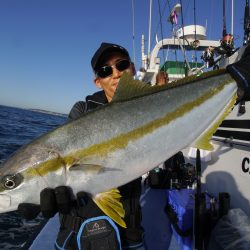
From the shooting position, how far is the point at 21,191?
2.23 meters

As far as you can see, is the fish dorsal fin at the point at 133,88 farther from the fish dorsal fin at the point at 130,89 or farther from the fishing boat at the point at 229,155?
the fishing boat at the point at 229,155

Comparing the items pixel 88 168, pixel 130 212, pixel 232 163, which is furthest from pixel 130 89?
pixel 232 163

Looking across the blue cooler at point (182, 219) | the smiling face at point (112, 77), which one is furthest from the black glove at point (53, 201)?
the blue cooler at point (182, 219)

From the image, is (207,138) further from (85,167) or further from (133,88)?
(85,167)

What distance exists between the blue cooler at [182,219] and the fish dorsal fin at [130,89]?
2857mm

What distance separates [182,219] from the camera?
4465 millimetres

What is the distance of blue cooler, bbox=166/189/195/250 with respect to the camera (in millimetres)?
4426

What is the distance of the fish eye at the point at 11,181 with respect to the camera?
7.32 ft

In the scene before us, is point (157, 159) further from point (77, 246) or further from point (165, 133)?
point (77, 246)

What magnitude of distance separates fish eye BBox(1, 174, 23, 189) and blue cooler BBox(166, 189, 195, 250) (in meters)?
2.95

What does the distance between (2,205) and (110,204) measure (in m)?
0.81

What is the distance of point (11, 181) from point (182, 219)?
2975 mm

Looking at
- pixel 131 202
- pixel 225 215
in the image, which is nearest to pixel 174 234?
pixel 225 215

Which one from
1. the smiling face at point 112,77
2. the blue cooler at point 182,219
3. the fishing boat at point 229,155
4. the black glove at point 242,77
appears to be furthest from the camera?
the fishing boat at point 229,155
